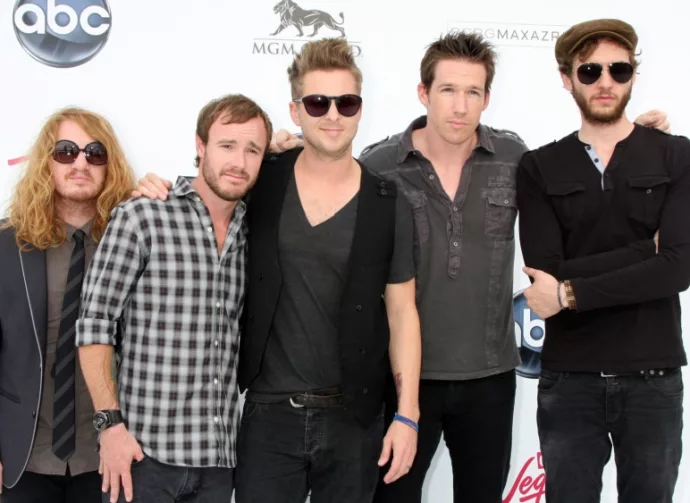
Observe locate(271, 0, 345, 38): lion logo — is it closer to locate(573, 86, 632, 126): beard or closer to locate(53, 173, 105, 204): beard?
locate(53, 173, 105, 204): beard

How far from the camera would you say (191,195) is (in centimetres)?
202

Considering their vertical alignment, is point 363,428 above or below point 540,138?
below

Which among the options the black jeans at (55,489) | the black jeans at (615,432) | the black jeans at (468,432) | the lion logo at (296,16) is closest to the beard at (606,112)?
the black jeans at (615,432)

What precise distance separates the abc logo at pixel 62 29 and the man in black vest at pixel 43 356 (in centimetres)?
103

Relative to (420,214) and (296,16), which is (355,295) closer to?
(420,214)

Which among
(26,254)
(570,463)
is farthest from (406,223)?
(26,254)

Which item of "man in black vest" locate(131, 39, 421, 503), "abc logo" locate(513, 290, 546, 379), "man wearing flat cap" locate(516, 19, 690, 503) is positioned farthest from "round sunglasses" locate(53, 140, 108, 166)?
"abc logo" locate(513, 290, 546, 379)

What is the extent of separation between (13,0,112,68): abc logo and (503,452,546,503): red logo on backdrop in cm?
287

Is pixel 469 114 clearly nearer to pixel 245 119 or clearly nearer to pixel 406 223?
pixel 406 223

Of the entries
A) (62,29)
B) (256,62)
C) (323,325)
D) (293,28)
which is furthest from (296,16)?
(323,325)

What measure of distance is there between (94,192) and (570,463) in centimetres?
181

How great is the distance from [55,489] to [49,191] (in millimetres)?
959

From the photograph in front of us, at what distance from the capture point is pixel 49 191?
7.27ft

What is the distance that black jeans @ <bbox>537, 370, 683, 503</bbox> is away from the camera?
6.94 ft
